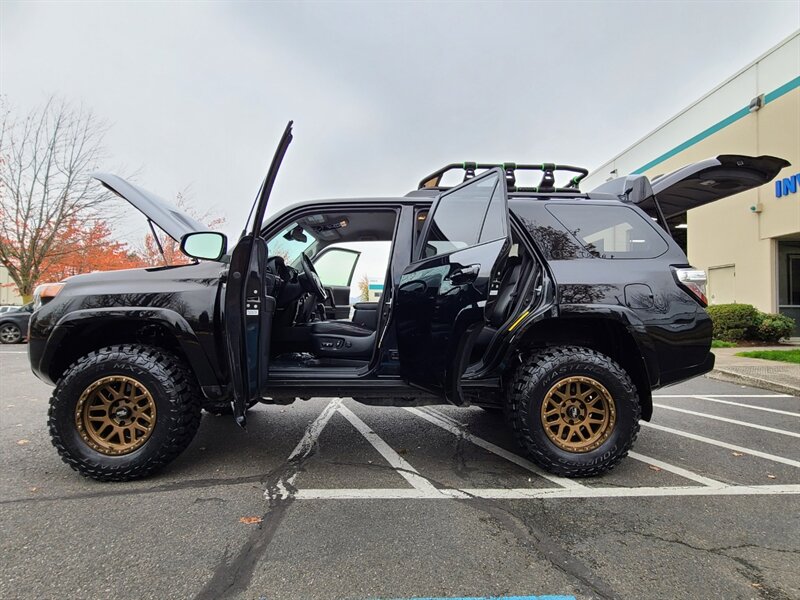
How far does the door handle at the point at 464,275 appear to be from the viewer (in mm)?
2643

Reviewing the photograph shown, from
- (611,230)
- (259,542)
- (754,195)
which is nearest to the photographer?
(259,542)

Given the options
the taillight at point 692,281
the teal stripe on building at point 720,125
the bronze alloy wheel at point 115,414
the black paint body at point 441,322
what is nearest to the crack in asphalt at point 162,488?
the bronze alloy wheel at point 115,414

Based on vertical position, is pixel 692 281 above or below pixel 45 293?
above

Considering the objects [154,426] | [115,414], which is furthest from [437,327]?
[115,414]

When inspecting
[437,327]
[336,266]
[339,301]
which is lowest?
[437,327]

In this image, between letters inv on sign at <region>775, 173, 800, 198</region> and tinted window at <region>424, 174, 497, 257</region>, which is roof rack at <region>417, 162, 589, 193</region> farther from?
letters inv on sign at <region>775, 173, 800, 198</region>

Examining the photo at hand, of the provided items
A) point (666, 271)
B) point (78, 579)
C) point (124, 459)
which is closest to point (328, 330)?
point (124, 459)

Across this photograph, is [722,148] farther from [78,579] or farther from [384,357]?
[78,579]

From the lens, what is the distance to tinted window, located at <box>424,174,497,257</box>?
9.56 feet

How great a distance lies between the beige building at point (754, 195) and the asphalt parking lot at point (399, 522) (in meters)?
11.3

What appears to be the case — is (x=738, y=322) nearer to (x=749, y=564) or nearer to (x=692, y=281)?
(x=692, y=281)

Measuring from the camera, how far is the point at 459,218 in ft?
9.99

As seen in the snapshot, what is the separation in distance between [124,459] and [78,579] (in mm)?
1042

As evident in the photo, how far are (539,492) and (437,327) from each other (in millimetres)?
1213
